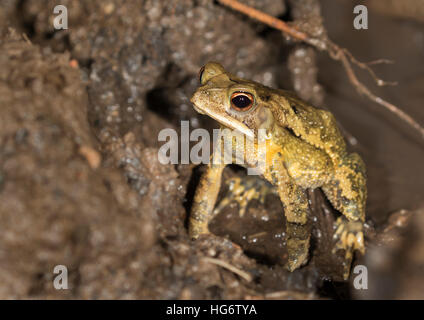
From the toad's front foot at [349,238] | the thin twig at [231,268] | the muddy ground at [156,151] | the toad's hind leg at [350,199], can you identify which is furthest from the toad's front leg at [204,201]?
the toad's front foot at [349,238]

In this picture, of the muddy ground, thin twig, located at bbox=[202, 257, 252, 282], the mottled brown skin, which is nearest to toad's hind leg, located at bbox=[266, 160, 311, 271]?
the mottled brown skin

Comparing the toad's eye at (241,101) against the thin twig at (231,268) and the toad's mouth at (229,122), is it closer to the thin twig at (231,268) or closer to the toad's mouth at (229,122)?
the toad's mouth at (229,122)

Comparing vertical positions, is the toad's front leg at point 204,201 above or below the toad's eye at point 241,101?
below

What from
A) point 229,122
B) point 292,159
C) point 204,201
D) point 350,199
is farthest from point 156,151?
point 350,199

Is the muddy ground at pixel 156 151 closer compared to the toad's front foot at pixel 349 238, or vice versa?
the muddy ground at pixel 156 151

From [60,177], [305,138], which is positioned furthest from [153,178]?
[305,138]

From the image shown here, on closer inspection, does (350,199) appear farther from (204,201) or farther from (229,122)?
(229,122)

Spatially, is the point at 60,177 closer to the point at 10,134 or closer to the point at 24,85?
the point at 10,134

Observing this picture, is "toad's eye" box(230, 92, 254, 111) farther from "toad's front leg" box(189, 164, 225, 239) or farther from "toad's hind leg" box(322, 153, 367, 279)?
"toad's hind leg" box(322, 153, 367, 279)

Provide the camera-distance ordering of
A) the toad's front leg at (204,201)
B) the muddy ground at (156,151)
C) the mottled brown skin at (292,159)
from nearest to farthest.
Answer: the muddy ground at (156,151)
the mottled brown skin at (292,159)
the toad's front leg at (204,201)
